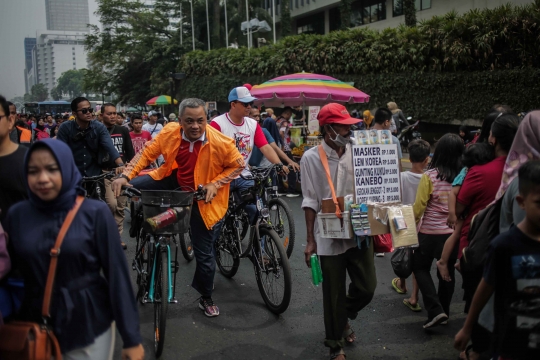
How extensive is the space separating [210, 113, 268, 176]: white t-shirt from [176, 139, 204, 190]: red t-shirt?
51.3 inches

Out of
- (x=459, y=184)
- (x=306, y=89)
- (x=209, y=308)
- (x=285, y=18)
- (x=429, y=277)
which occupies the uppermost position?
(x=285, y=18)

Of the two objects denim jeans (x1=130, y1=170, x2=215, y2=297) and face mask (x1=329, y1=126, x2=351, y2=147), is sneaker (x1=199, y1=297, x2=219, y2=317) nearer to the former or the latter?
denim jeans (x1=130, y1=170, x2=215, y2=297)

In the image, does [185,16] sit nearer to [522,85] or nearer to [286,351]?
[522,85]

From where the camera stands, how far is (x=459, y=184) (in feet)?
13.5

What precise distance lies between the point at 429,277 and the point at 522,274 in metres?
2.28

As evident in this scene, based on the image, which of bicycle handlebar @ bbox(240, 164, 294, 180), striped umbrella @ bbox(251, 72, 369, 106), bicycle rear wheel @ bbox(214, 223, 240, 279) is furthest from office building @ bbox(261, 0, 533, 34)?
bicycle rear wheel @ bbox(214, 223, 240, 279)

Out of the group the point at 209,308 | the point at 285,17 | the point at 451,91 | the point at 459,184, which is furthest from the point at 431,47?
the point at 285,17

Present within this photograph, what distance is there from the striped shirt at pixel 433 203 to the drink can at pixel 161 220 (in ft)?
6.71

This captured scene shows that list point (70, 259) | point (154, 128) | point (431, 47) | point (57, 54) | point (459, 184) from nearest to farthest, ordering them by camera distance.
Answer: point (70, 259), point (459, 184), point (154, 128), point (431, 47), point (57, 54)

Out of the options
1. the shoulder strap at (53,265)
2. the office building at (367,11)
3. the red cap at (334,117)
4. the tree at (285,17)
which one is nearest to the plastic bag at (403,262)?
the red cap at (334,117)

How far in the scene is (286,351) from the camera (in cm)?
436

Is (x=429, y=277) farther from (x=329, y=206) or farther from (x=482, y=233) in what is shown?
(x=482, y=233)

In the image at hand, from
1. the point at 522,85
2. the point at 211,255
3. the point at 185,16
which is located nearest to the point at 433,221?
the point at 211,255

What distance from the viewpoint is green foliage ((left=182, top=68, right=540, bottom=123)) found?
53.0ft
